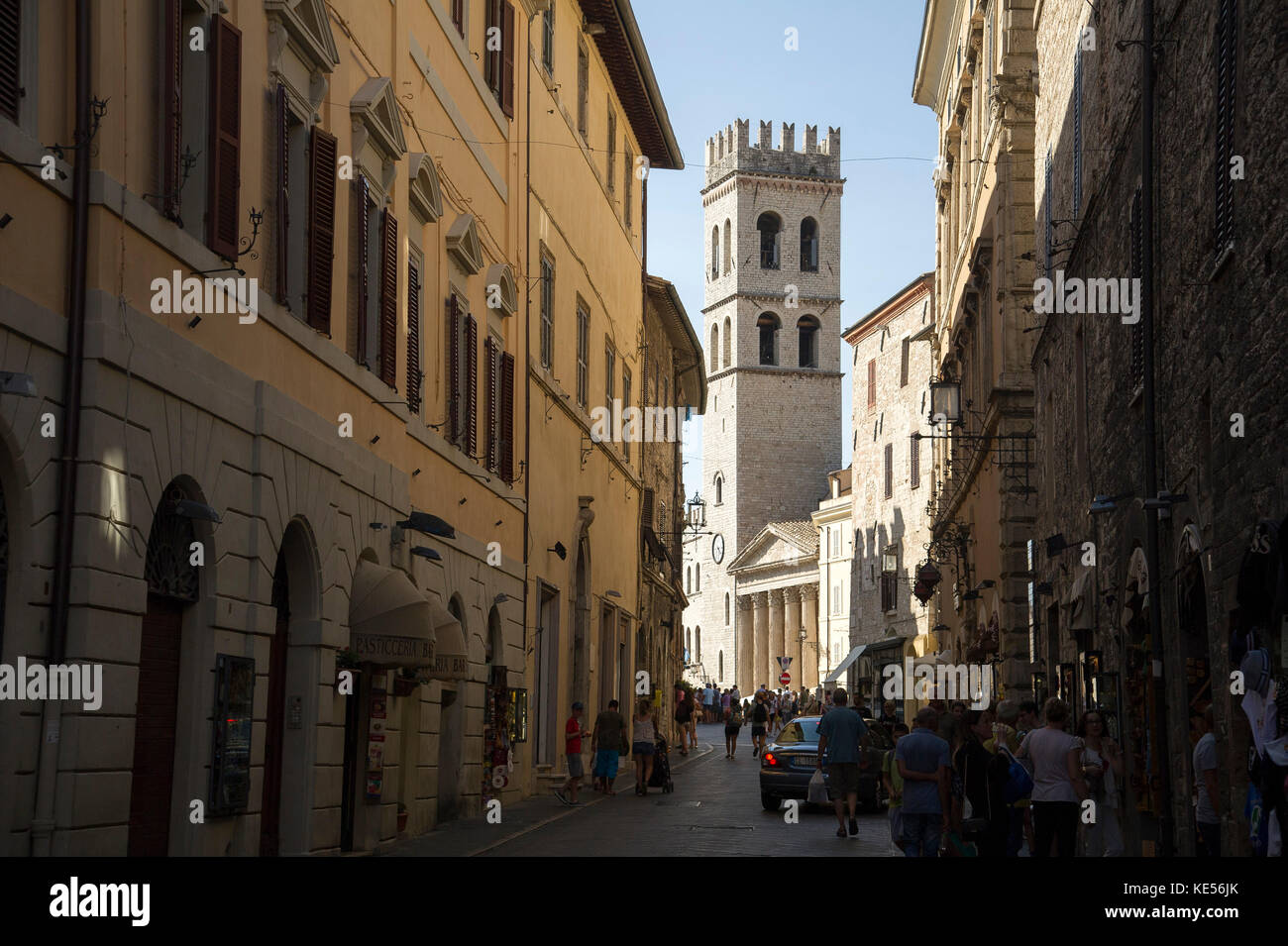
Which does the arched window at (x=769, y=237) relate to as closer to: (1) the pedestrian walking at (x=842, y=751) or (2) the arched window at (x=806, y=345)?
(2) the arched window at (x=806, y=345)

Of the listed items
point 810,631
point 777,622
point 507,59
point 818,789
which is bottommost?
point 818,789

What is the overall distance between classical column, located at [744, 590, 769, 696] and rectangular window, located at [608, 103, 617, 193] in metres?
75.9

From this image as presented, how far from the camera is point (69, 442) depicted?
9.52 metres

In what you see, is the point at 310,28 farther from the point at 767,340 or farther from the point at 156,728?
the point at 767,340

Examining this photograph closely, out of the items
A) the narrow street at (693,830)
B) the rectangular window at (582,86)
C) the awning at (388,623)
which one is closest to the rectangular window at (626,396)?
the rectangular window at (582,86)

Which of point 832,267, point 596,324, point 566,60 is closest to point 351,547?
point 566,60

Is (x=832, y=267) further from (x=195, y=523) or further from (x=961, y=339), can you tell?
(x=195, y=523)

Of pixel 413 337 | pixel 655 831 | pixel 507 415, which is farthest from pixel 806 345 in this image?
pixel 413 337

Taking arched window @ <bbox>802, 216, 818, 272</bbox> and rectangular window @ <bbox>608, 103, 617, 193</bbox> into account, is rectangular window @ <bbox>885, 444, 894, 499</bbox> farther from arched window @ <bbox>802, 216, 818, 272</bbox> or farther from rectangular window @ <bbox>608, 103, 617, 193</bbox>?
arched window @ <bbox>802, 216, 818, 272</bbox>

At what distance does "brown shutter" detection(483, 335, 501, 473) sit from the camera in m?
22.1

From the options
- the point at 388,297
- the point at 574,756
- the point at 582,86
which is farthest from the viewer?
the point at 582,86

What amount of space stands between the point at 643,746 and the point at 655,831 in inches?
308

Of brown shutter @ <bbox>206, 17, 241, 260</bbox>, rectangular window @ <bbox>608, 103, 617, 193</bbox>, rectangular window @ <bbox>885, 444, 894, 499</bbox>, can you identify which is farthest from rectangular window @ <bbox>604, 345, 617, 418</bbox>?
rectangular window @ <bbox>885, 444, 894, 499</bbox>

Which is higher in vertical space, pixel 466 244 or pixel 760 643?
pixel 760 643
